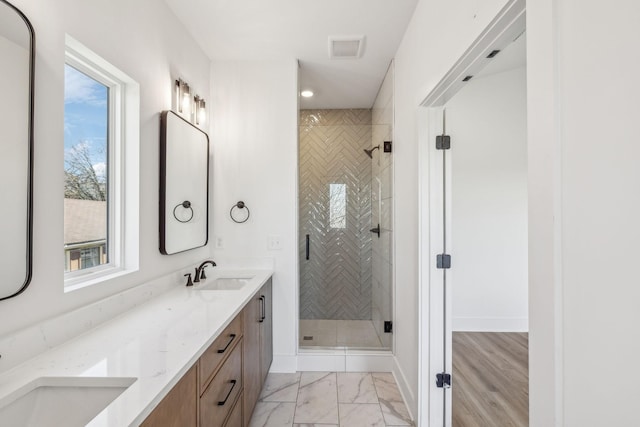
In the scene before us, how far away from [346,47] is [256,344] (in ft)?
7.68

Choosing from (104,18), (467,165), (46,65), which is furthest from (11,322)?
(467,165)

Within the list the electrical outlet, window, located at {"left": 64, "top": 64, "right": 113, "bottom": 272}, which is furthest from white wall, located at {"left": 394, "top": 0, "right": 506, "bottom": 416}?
window, located at {"left": 64, "top": 64, "right": 113, "bottom": 272}

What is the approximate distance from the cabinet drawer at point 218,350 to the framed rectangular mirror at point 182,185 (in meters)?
0.72

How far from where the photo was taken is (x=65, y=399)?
91 centimetres

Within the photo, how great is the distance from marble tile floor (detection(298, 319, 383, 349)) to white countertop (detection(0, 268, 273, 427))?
4.62 feet

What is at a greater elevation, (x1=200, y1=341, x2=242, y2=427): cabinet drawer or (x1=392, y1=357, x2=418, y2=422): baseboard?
(x1=200, y1=341, x2=242, y2=427): cabinet drawer

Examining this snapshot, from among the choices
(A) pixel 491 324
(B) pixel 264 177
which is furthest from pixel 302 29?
(A) pixel 491 324

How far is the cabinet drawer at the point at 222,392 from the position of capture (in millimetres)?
1200

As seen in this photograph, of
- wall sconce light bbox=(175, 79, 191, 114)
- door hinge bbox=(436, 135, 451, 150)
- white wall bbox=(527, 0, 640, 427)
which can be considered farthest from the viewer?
wall sconce light bbox=(175, 79, 191, 114)

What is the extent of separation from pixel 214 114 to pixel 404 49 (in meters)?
1.64

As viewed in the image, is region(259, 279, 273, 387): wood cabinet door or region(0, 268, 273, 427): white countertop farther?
region(259, 279, 273, 387): wood cabinet door

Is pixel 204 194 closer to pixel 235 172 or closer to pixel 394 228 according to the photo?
pixel 235 172

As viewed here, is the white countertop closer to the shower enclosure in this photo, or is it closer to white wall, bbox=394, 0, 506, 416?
white wall, bbox=394, 0, 506, 416

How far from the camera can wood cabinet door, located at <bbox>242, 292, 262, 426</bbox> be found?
177cm
